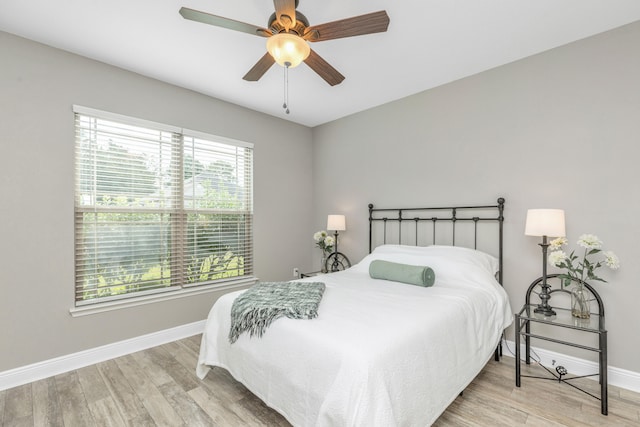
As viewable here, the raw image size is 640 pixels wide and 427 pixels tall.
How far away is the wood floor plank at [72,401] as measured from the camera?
1.87 meters

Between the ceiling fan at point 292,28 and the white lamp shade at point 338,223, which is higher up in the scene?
the ceiling fan at point 292,28

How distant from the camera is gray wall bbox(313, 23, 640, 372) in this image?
2.20 m

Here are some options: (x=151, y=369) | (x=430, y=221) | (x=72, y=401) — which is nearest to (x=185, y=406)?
(x=151, y=369)

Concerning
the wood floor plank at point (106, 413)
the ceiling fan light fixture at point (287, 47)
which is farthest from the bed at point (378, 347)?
the ceiling fan light fixture at point (287, 47)

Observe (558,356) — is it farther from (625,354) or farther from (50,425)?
(50,425)

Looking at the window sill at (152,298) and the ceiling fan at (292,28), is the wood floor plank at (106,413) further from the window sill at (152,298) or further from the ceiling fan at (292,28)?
the ceiling fan at (292,28)

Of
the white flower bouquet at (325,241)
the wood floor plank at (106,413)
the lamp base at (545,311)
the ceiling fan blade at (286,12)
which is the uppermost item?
the ceiling fan blade at (286,12)

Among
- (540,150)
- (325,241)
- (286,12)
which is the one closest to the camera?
(286,12)

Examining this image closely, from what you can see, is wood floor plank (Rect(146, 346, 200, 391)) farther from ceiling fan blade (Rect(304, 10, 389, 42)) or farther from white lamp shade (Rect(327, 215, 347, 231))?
ceiling fan blade (Rect(304, 10, 389, 42))

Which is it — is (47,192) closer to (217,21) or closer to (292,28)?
(217,21)

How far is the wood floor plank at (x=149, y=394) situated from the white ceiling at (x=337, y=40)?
2691mm

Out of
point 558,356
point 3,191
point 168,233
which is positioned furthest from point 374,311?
point 3,191

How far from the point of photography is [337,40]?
2.37 metres

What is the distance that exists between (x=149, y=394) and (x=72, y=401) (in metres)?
0.50
